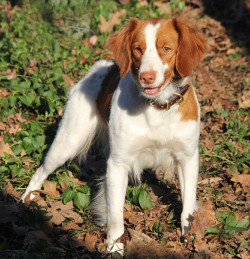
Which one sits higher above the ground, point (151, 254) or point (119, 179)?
point (119, 179)

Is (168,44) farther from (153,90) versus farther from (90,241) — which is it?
(90,241)

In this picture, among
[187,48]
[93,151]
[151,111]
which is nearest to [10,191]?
[93,151]

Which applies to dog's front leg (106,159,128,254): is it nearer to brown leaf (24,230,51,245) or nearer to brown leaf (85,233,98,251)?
brown leaf (85,233,98,251)

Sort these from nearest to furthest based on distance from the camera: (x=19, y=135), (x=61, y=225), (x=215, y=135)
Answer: (x=61, y=225)
(x=19, y=135)
(x=215, y=135)

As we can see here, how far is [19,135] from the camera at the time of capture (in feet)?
15.3

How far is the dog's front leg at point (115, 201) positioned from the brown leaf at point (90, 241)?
5.3 inches

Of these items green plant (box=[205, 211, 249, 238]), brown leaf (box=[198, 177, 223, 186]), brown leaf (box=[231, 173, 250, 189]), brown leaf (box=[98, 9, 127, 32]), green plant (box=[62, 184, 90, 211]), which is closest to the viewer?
green plant (box=[205, 211, 249, 238])

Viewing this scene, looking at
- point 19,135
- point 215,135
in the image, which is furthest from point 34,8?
point 215,135

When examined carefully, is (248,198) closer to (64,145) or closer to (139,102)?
(139,102)

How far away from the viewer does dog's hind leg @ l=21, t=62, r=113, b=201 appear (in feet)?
14.0

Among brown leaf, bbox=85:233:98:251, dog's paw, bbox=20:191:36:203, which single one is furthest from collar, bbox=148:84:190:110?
dog's paw, bbox=20:191:36:203

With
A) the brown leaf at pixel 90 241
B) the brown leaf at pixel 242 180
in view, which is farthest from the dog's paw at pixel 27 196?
the brown leaf at pixel 242 180

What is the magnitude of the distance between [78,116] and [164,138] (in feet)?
3.52

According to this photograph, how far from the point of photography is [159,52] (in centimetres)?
326
